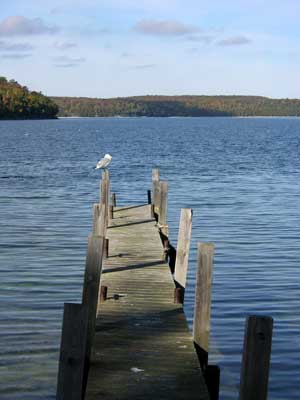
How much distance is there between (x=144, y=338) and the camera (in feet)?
29.3

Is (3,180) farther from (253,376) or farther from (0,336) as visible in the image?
(253,376)

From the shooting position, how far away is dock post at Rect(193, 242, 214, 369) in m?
8.90

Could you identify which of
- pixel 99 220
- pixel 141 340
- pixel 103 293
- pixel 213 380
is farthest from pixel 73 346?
pixel 99 220

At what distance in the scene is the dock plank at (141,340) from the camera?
24.2 feet

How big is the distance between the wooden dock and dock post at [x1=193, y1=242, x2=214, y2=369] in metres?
0.01

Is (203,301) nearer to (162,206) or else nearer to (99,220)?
(99,220)

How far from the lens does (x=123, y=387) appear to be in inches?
291

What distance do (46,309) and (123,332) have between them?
4278mm

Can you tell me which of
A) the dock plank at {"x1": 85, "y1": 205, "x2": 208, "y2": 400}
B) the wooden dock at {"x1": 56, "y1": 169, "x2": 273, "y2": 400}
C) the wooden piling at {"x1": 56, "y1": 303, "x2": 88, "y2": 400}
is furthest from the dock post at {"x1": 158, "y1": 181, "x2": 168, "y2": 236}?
the wooden piling at {"x1": 56, "y1": 303, "x2": 88, "y2": 400}

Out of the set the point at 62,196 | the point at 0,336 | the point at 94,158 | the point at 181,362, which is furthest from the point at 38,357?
the point at 94,158

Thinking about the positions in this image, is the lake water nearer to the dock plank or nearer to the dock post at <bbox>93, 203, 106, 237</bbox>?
the dock plank

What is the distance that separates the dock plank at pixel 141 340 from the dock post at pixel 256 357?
1.60m

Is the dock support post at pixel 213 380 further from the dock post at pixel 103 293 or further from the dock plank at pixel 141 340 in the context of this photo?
the dock post at pixel 103 293

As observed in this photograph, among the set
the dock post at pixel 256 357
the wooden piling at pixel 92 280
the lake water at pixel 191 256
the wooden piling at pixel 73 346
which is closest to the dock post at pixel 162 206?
the lake water at pixel 191 256
